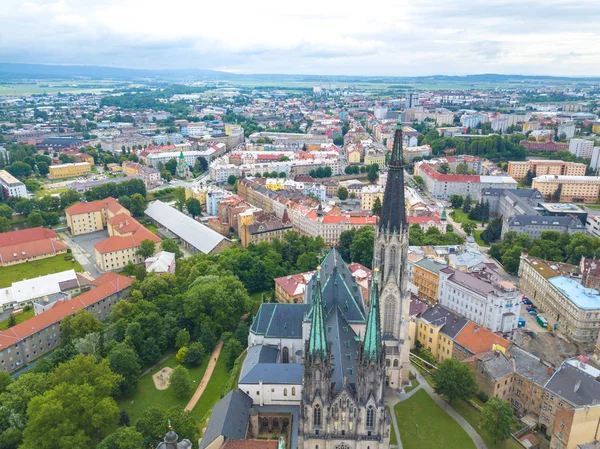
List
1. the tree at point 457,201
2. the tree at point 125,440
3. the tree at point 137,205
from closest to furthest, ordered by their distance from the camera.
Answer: the tree at point 125,440 < the tree at point 137,205 < the tree at point 457,201

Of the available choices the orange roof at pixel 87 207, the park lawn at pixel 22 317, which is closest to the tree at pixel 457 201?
the orange roof at pixel 87 207

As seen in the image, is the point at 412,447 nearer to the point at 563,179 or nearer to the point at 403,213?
the point at 403,213

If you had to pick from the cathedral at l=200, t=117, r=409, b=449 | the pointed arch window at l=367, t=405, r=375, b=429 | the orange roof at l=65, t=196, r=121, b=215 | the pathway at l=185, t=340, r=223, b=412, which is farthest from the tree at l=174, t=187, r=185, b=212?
the pointed arch window at l=367, t=405, r=375, b=429

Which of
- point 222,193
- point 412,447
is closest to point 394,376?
point 412,447

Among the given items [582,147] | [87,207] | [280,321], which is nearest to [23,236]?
[87,207]

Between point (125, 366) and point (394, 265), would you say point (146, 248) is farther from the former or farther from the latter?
point (394, 265)

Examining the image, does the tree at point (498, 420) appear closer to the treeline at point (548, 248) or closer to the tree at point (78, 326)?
the treeline at point (548, 248)

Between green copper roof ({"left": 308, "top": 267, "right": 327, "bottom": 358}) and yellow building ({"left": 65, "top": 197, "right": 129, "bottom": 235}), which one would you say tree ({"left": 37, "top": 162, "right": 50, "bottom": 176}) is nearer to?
yellow building ({"left": 65, "top": 197, "right": 129, "bottom": 235})
